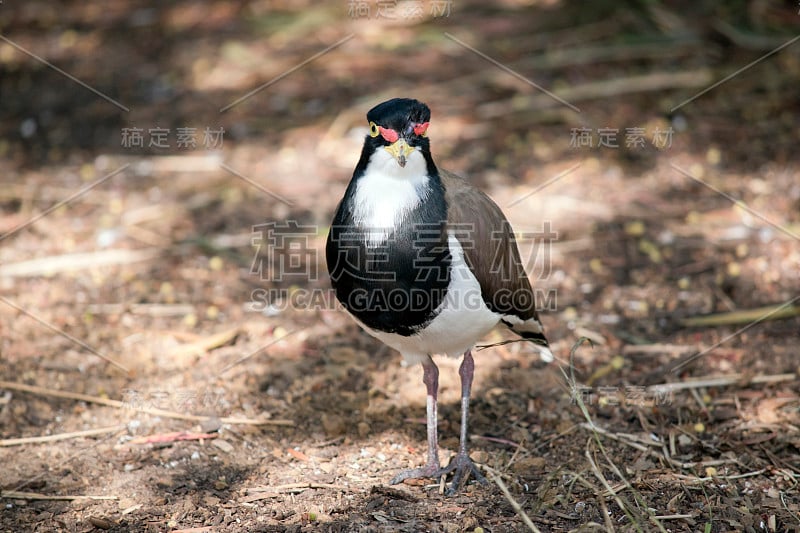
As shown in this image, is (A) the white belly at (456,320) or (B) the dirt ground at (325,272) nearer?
(A) the white belly at (456,320)

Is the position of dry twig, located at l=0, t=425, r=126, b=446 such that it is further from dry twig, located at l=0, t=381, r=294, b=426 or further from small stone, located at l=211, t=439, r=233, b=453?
small stone, located at l=211, t=439, r=233, b=453

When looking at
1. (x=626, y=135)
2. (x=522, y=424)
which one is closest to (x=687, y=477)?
(x=522, y=424)

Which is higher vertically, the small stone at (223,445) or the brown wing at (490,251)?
the brown wing at (490,251)

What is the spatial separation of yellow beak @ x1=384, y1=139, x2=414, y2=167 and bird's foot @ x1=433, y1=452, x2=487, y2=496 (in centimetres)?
163

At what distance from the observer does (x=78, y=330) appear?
588cm

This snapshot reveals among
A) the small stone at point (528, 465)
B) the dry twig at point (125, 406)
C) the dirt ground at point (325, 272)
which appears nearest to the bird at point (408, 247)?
the small stone at point (528, 465)

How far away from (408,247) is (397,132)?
1.74ft

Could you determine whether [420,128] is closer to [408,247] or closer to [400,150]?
[400,150]

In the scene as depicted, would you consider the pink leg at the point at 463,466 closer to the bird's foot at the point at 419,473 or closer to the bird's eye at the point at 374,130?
the bird's foot at the point at 419,473

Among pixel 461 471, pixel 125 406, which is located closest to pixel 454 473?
pixel 461 471

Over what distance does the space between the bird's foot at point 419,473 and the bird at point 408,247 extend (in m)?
0.15

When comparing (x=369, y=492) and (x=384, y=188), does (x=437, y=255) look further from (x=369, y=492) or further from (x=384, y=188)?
(x=369, y=492)

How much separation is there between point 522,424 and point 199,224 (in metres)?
3.55

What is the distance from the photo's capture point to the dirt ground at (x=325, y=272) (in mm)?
4445
